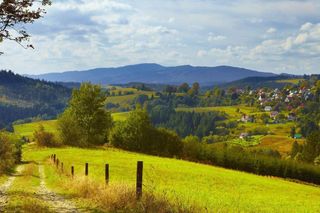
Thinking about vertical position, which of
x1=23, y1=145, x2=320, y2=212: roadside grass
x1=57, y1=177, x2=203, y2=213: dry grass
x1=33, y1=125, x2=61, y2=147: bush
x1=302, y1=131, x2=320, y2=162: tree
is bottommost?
x1=302, y1=131, x2=320, y2=162: tree

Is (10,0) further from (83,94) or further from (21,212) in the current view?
(83,94)

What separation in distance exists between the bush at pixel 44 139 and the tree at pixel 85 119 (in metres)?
2.52

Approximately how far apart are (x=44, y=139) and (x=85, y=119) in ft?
37.1

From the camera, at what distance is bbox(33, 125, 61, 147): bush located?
105375 millimetres

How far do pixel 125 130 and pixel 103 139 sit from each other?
27.4ft

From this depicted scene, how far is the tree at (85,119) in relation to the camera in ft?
352

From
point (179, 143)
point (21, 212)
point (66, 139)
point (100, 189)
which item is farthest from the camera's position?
point (179, 143)

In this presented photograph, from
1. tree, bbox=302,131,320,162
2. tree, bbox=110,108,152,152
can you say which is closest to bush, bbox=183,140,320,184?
tree, bbox=110,108,152,152

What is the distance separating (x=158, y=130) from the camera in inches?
4532

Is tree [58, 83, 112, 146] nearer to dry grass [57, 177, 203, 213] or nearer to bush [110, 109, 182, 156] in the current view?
bush [110, 109, 182, 156]

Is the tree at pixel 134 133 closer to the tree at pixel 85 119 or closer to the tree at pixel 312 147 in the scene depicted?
the tree at pixel 85 119

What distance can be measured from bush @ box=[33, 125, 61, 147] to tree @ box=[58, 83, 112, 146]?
99.1 inches

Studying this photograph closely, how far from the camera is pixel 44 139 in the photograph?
105688mm

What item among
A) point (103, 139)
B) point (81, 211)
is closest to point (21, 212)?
point (81, 211)
